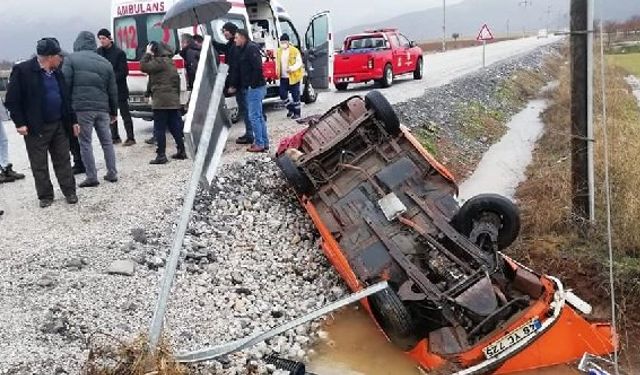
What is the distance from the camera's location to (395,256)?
5.56 metres

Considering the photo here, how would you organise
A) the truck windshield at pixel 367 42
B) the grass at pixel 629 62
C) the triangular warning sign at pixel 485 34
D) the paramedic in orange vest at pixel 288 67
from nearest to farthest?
the paramedic in orange vest at pixel 288 67 → the truck windshield at pixel 367 42 → the triangular warning sign at pixel 485 34 → the grass at pixel 629 62

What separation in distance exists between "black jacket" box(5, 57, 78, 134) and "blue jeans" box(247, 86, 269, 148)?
2.89 m

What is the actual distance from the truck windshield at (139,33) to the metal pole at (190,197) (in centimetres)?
738

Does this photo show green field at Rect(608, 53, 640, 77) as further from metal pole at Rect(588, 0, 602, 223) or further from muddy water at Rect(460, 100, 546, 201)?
metal pole at Rect(588, 0, 602, 223)

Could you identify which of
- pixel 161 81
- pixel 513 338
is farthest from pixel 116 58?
pixel 513 338

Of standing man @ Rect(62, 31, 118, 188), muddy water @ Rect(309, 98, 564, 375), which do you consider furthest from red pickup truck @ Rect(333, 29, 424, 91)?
muddy water @ Rect(309, 98, 564, 375)

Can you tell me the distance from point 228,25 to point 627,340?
21.3 feet

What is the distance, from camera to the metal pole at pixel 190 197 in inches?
133

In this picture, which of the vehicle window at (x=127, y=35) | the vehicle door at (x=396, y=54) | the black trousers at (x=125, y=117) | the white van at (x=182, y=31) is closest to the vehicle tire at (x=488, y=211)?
the white van at (x=182, y=31)

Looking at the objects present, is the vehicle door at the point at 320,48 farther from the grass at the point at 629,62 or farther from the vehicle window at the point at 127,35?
the grass at the point at 629,62

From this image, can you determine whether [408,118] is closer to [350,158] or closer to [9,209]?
[350,158]

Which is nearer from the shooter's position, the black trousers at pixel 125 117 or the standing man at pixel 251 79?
the standing man at pixel 251 79

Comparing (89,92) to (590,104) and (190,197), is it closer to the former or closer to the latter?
(190,197)

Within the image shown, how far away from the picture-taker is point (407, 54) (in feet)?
63.9
